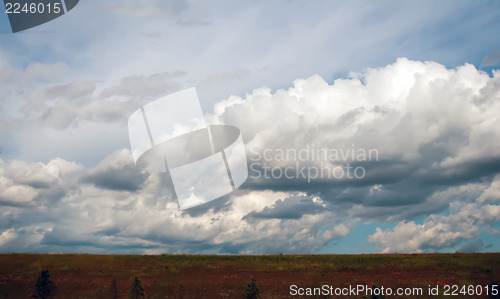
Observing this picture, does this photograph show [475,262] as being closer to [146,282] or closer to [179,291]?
[179,291]

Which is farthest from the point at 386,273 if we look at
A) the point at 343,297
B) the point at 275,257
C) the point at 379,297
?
the point at 379,297

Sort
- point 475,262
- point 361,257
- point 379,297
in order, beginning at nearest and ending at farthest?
point 379,297
point 475,262
point 361,257

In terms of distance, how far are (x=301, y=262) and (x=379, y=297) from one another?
32.4m

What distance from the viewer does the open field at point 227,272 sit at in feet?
181

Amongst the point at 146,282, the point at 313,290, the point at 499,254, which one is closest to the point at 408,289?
the point at 313,290

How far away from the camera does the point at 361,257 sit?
232ft

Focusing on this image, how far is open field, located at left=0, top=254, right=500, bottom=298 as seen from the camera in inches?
2169

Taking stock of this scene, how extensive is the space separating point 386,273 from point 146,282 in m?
37.3

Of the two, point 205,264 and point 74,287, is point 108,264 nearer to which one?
point 74,287

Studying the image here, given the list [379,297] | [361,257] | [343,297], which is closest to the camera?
[379,297]

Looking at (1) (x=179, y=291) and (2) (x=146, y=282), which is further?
(2) (x=146, y=282)

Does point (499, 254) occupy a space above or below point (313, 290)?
above

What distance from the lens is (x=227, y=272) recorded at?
62.0 meters

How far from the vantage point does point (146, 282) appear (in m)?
58.0
